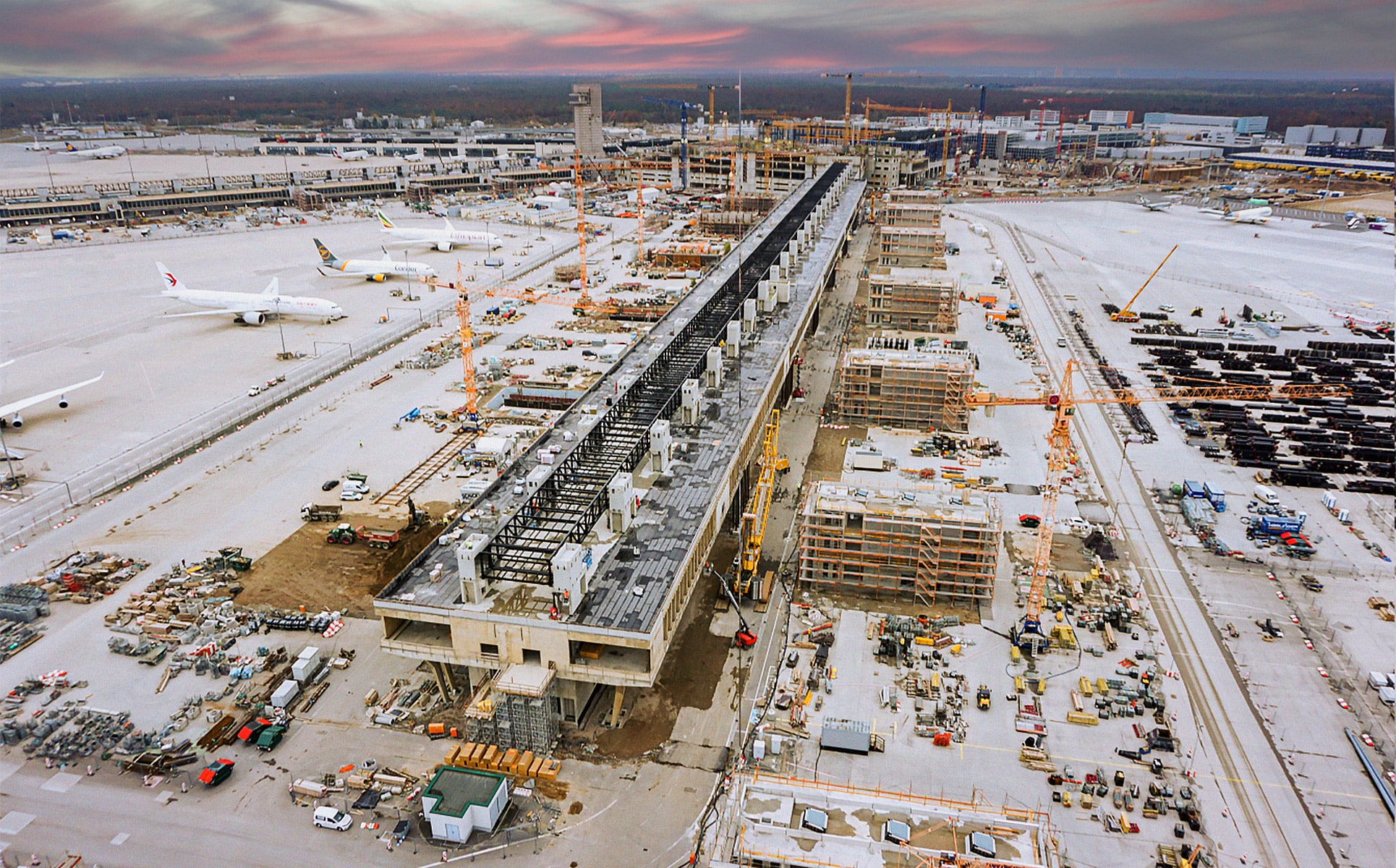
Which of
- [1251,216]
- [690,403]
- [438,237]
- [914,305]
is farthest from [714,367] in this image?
[1251,216]

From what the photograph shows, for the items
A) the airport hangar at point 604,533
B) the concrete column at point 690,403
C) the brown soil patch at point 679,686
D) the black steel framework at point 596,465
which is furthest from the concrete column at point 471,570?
the concrete column at point 690,403

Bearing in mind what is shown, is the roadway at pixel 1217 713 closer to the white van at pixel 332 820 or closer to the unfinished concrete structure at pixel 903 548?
the unfinished concrete structure at pixel 903 548

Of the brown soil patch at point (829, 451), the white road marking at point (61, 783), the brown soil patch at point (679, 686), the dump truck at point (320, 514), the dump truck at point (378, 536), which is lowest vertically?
the white road marking at point (61, 783)

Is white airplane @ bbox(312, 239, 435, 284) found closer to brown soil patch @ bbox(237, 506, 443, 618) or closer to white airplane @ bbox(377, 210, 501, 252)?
white airplane @ bbox(377, 210, 501, 252)

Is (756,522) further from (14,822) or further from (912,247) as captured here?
(912,247)

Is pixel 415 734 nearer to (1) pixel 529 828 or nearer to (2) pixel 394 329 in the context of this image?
(1) pixel 529 828

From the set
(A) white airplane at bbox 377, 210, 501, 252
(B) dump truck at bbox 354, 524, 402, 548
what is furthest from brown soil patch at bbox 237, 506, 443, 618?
(A) white airplane at bbox 377, 210, 501, 252

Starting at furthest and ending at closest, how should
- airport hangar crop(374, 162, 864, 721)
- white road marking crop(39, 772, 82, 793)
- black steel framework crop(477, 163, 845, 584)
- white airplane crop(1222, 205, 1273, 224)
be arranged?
white airplane crop(1222, 205, 1273, 224) < black steel framework crop(477, 163, 845, 584) < airport hangar crop(374, 162, 864, 721) < white road marking crop(39, 772, 82, 793)
